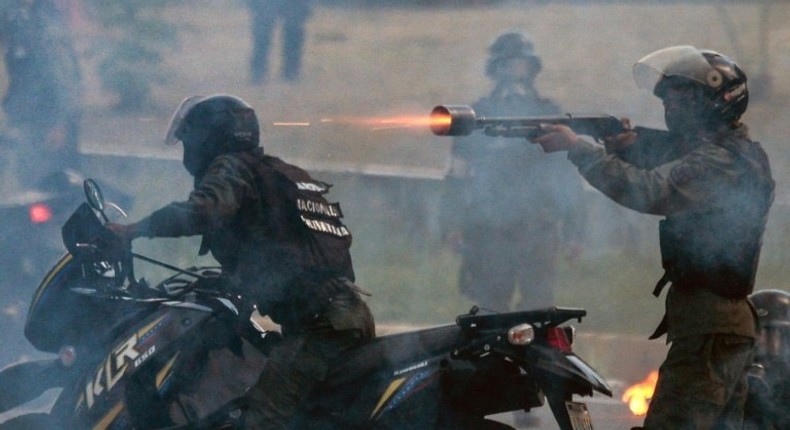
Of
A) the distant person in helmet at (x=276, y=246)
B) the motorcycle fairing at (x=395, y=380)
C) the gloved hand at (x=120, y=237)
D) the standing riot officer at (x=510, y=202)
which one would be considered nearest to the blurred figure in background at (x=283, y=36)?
the standing riot officer at (x=510, y=202)

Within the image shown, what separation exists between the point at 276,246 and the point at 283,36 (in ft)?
18.4

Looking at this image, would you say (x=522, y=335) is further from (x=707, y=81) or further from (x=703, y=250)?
(x=707, y=81)

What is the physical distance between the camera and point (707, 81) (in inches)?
175

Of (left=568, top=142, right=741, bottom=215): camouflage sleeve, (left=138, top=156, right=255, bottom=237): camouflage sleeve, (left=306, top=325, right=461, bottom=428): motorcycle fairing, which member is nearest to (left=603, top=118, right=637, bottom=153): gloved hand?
(left=568, top=142, right=741, bottom=215): camouflage sleeve

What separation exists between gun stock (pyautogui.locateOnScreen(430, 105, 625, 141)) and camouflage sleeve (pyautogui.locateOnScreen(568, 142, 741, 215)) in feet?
0.47

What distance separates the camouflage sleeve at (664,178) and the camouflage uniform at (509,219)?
406cm

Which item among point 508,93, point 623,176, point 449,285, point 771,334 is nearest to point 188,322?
point 623,176

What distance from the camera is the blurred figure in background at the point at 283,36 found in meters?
9.84

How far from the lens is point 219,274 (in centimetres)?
503

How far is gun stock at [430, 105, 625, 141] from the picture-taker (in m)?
4.16

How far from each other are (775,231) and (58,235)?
5153 mm

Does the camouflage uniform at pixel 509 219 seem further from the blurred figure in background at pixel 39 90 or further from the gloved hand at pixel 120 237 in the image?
the gloved hand at pixel 120 237

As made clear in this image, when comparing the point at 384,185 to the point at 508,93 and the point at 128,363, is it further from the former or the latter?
the point at 128,363

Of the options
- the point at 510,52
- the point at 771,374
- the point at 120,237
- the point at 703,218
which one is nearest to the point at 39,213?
the point at 510,52
